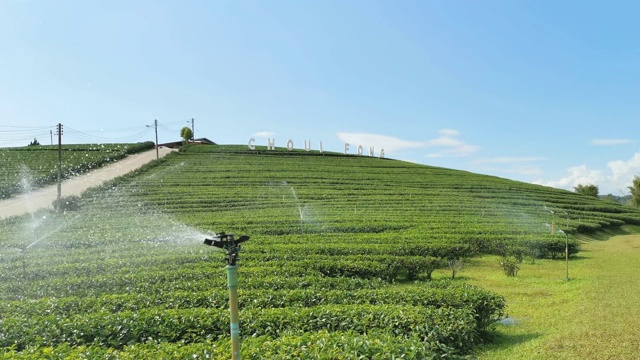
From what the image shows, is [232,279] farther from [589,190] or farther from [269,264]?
[589,190]

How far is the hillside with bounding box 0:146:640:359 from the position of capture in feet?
30.5

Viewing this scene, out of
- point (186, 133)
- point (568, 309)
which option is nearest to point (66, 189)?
point (186, 133)

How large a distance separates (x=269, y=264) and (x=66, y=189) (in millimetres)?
43969

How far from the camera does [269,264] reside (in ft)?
58.2

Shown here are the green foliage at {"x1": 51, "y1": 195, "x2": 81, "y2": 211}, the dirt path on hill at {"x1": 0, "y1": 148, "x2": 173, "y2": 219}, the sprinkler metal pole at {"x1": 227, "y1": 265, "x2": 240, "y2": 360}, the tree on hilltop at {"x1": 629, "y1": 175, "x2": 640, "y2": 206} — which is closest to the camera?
the sprinkler metal pole at {"x1": 227, "y1": 265, "x2": 240, "y2": 360}

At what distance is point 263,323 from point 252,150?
237 ft

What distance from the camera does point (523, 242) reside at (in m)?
24.4

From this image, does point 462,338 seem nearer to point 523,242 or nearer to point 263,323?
point 263,323

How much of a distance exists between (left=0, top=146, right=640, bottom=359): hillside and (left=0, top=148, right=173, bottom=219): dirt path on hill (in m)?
→ 4.09

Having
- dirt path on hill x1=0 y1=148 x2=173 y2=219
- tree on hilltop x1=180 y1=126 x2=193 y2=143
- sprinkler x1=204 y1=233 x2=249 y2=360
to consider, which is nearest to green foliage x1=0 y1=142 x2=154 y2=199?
dirt path on hill x1=0 y1=148 x2=173 y2=219

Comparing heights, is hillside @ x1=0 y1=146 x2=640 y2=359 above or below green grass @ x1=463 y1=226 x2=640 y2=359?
above

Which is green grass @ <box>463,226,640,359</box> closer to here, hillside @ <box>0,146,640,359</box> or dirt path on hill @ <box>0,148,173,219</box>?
hillside @ <box>0,146,640,359</box>

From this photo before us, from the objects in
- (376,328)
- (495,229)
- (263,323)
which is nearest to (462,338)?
(376,328)

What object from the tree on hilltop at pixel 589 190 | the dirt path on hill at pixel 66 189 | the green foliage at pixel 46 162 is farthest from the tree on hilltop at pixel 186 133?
the tree on hilltop at pixel 589 190
